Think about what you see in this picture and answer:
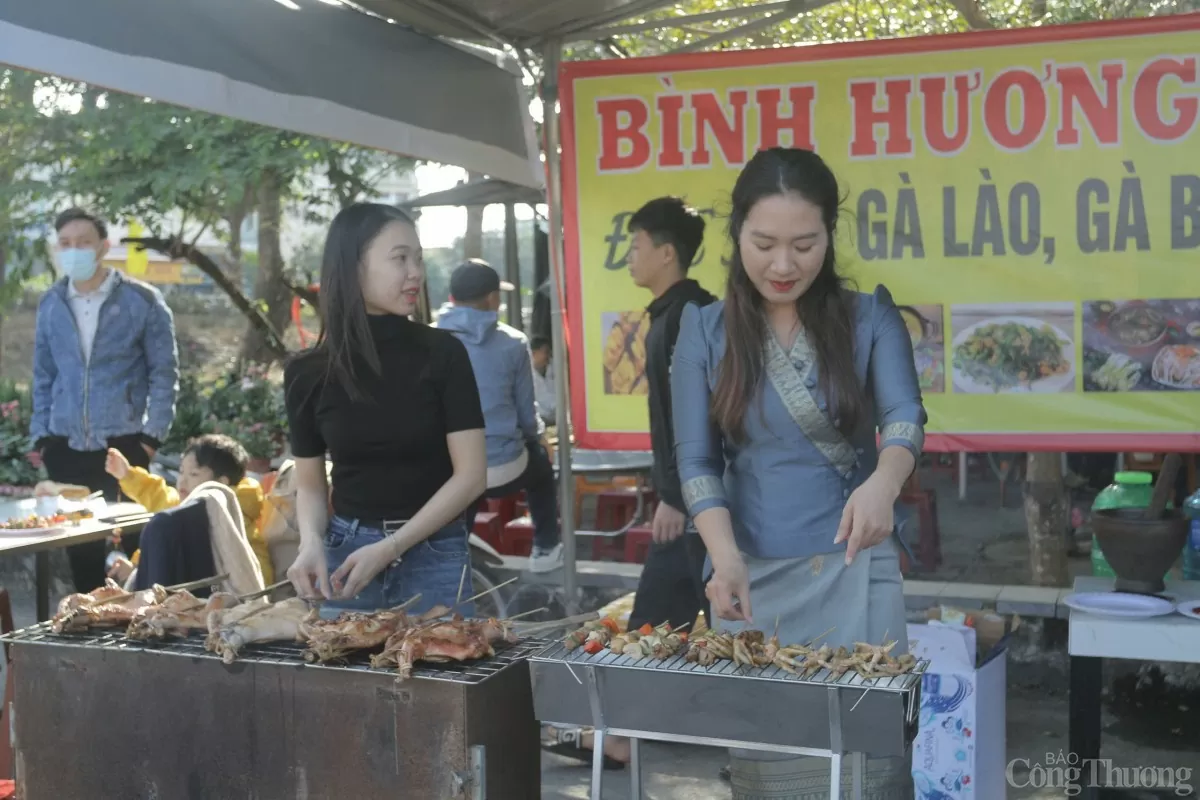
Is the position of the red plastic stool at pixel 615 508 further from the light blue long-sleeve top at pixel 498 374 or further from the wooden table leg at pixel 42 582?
the wooden table leg at pixel 42 582

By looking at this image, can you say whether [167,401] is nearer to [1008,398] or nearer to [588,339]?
[588,339]

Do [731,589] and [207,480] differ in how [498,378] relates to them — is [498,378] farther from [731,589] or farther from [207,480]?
[731,589]

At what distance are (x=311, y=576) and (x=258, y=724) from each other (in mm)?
475

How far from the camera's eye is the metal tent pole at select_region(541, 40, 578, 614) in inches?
213

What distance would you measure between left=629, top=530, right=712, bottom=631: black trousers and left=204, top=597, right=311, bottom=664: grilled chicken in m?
1.88

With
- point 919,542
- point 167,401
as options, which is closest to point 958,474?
point 919,542

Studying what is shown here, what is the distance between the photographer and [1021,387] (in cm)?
500

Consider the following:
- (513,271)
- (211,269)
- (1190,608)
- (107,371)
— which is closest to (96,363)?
(107,371)

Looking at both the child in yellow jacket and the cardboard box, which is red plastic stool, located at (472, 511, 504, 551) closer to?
the child in yellow jacket

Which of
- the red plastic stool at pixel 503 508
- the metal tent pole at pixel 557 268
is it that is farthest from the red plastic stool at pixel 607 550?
the metal tent pole at pixel 557 268

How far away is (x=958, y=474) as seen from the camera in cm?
1164

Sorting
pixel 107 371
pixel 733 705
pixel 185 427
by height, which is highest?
pixel 107 371

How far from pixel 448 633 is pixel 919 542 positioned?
5369 mm

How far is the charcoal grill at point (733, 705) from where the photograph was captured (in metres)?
2.35
